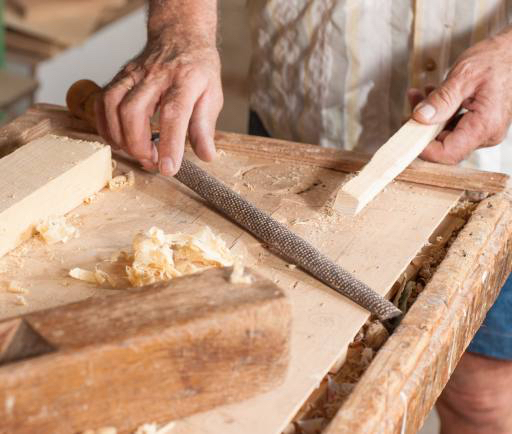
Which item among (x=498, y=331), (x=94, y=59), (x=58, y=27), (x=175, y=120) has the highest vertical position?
(x=175, y=120)

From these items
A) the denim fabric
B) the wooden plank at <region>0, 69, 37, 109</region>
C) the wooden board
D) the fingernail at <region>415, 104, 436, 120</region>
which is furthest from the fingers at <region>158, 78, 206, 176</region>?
the wooden board

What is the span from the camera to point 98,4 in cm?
418

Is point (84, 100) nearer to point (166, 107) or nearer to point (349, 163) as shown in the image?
point (166, 107)

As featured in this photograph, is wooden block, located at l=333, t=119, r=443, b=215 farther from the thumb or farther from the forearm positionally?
→ the forearm

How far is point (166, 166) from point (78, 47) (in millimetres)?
2792

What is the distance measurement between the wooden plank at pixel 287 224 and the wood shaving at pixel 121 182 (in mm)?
15

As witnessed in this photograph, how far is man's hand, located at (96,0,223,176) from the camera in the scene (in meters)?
1.34

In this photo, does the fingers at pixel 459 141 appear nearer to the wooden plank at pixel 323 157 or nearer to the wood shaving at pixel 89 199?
the wooden plank at pixel 323 157

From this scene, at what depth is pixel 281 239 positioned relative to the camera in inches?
46.2

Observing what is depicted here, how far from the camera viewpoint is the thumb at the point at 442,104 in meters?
1.40

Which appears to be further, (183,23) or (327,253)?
(183,23)

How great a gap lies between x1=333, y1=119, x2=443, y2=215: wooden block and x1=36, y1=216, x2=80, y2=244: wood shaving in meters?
0.40

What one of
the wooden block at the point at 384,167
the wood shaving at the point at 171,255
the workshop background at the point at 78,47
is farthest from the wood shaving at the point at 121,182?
the workshop background at the point at 78,47

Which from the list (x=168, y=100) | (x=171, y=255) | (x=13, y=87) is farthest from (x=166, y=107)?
(x=13, y=87)
